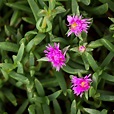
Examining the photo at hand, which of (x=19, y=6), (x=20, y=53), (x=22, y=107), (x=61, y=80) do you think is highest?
(x=19, y=6)

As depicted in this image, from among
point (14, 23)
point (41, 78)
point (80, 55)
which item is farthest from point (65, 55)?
point (14, 23)

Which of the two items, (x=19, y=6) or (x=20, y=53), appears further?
(x=19, y=6)

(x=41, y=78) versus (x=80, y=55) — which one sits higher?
(x=80, y=55)

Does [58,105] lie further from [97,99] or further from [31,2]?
[31,2]

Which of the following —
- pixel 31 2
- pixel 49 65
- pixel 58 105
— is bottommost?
pixel 58 105

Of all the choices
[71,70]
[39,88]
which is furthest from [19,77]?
[71,70]

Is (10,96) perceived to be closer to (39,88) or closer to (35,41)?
(39,88)
